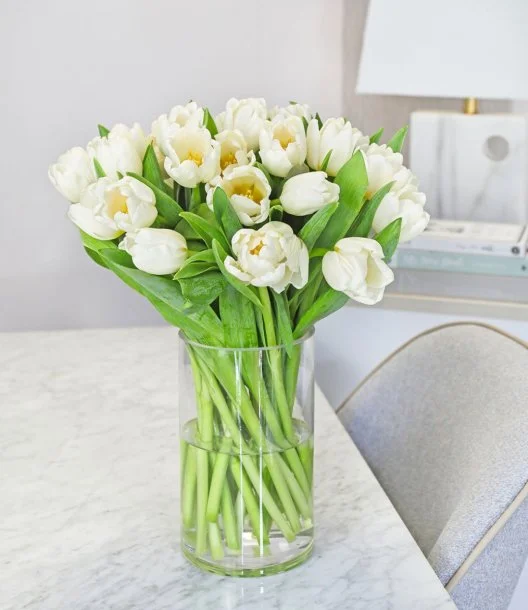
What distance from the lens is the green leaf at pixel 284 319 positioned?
0.91 m

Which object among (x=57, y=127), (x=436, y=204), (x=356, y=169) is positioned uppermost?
(x=356, y=169)

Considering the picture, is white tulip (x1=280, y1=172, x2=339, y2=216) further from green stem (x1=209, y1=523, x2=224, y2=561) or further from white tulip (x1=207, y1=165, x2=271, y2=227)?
green stem (x1=209, y1=523, x2=224, y2=561)

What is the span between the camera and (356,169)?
0.87 meters

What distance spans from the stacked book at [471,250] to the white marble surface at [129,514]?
0.53 metres

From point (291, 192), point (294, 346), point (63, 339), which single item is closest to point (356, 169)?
point (291, 192)

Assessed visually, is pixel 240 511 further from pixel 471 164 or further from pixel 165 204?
pixel 471 164

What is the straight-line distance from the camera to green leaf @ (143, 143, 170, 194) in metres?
0.89

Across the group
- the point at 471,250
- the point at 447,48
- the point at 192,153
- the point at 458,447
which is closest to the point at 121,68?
the point at 447,48

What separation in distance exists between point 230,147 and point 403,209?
0.53 feet

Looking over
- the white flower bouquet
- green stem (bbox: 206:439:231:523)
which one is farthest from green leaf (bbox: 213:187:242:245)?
green stem (bbox: 206:439:231:523)

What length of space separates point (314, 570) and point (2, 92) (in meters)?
1.35

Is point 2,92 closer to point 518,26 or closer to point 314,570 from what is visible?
point 518,26

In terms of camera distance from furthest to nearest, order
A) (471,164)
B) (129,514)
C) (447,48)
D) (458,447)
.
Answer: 1. (471,164)
2. (447,48)
3. (458,447)
4. (129,514)

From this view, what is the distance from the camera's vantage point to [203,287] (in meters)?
0.88
